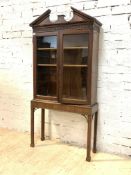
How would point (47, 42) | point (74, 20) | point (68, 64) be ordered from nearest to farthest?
point (74, 20), point (68, 64), point (47, 42)

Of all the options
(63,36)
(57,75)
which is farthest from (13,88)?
(63,36)

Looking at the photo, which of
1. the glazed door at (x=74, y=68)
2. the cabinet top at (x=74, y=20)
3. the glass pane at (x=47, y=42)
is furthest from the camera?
the glass pane at (x=47, y=42)

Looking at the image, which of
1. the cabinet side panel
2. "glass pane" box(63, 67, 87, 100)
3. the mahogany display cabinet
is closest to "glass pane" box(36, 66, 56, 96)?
the mahogany display cabinet

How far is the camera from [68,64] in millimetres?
2420

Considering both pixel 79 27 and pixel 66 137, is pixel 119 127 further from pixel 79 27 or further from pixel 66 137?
pixel 79 27

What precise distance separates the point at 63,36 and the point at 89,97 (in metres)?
0.72

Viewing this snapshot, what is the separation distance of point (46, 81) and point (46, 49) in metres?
0.38

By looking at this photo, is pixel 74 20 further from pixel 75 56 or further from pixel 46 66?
pixel 46 66

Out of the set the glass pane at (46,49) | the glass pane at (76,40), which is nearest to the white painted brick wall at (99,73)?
the glass pane at (76,40)

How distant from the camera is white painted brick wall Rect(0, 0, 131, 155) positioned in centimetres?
244

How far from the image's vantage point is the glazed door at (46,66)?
2508mm

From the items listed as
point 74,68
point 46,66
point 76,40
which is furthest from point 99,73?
point 46,66

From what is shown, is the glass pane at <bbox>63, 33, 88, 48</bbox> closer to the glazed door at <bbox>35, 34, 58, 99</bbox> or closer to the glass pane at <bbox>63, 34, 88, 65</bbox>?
the glass pane at <bbox>63, 34, 88, 65</bbox>

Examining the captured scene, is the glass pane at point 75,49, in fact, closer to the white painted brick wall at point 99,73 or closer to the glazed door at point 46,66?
the glazed door at point 46,66
